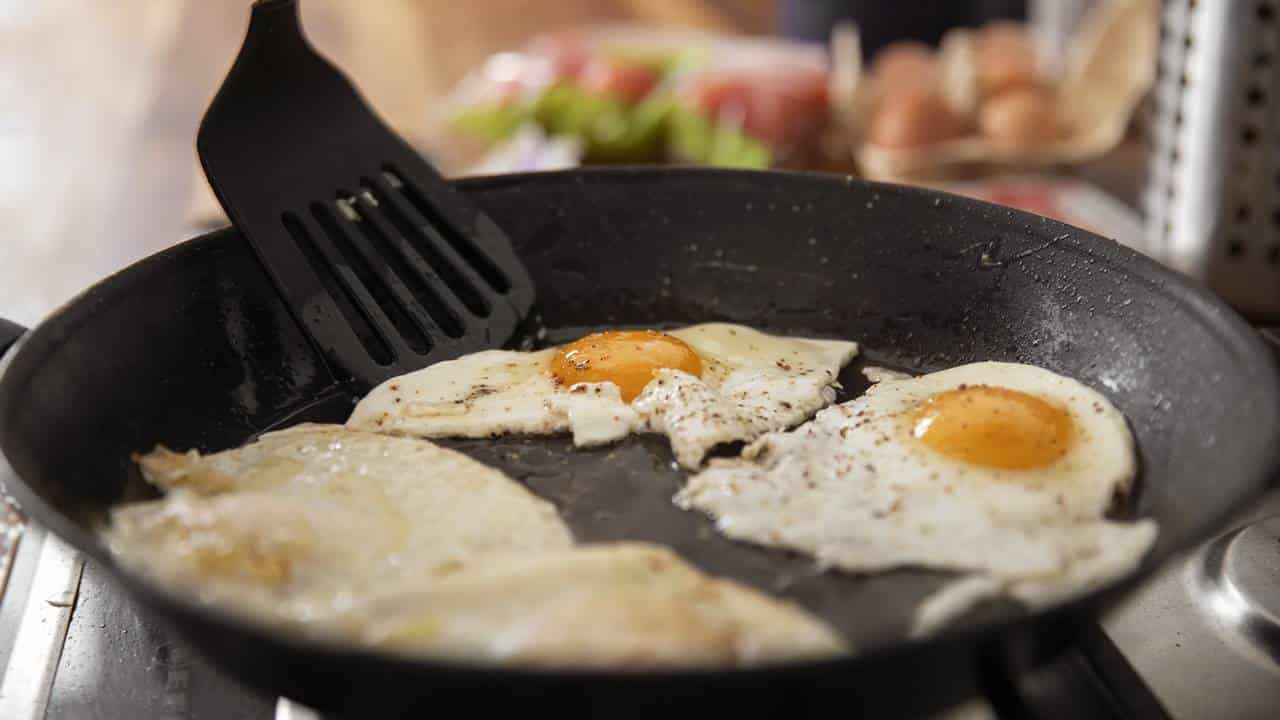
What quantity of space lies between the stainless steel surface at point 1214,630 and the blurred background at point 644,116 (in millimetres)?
1695

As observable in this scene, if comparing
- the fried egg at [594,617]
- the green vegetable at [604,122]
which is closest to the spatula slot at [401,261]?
the fried egg at [594,617]

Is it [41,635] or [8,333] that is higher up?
[8,333]

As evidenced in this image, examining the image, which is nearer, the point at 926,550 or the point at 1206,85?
the point at 926,550

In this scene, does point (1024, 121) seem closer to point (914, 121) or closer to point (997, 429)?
point (914, 121)

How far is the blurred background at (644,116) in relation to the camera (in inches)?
140

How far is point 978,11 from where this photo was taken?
5.61 meters

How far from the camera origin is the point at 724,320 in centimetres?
206

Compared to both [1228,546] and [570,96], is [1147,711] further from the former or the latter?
[570,96]

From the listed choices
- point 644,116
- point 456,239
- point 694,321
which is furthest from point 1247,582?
point 644,116

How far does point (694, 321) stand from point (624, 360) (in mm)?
308

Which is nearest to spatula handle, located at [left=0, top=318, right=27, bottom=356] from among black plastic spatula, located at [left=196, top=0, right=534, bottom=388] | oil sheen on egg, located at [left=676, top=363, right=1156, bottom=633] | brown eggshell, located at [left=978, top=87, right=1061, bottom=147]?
black plastic spatula, located at [left=196, top=0, right=534, bottom=388]

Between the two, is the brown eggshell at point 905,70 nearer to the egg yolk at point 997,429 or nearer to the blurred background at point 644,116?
the blurred background at point 644,116

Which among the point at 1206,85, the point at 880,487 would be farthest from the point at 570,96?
the point at 880,487

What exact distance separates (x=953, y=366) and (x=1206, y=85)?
1154 millimetres
